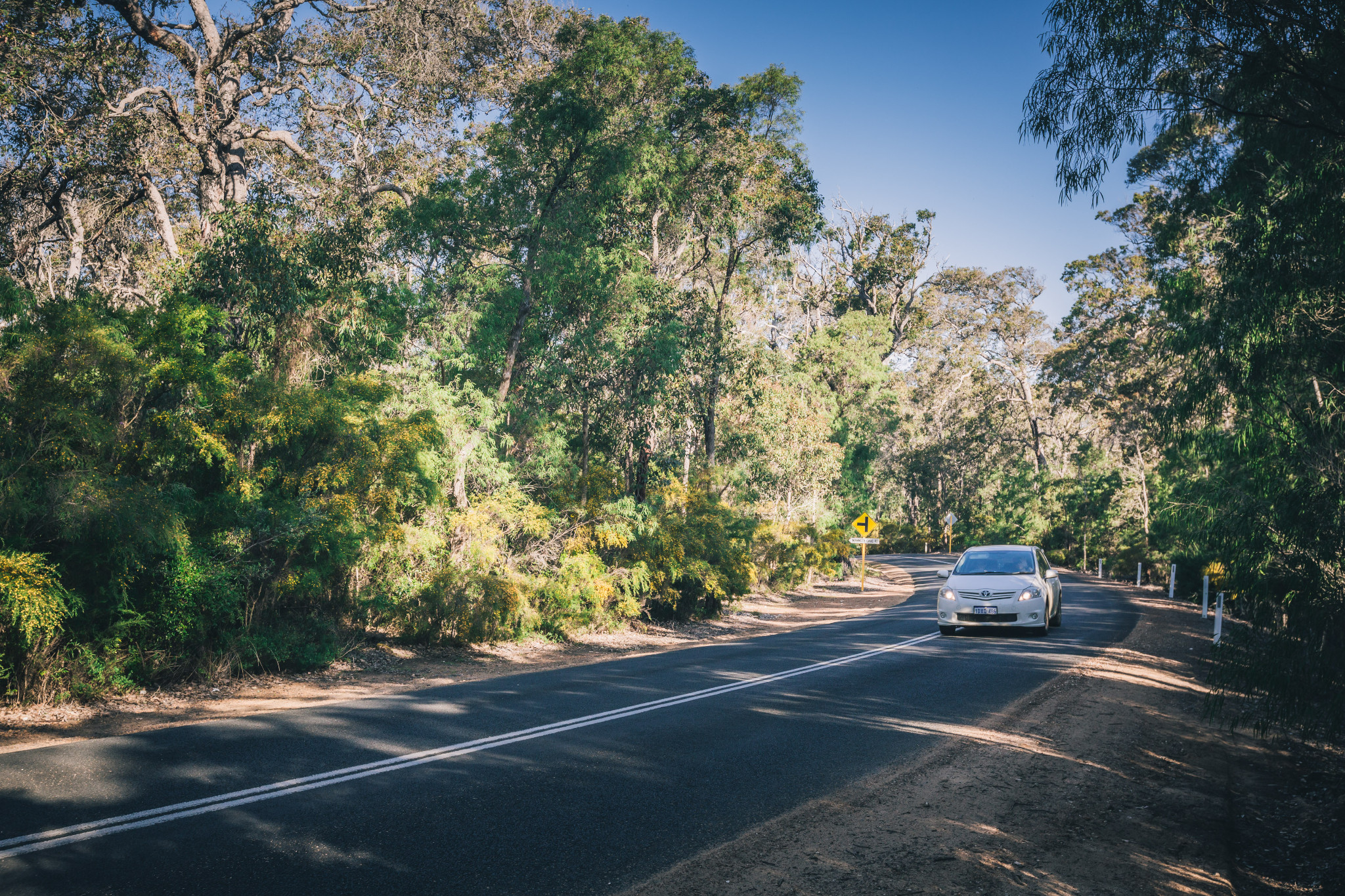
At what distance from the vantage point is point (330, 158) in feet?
63.2

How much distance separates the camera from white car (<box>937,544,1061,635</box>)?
14.6 m

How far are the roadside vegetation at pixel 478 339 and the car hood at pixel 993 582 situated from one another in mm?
2860

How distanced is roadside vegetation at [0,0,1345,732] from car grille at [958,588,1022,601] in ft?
10.1

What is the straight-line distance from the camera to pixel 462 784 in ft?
18.4

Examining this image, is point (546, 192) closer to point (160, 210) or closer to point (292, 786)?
point (160, 210)

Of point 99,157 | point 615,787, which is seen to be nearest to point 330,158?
point 99,157

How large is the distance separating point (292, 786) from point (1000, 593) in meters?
12.7

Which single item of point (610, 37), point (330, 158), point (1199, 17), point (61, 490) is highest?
point (610, 37)

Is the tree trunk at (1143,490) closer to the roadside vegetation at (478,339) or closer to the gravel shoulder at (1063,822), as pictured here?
the roadside vegetation at (478,339)

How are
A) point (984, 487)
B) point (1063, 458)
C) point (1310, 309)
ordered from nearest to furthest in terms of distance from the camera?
point (1310, 309)
point (1063, 458)
point (984, 487)

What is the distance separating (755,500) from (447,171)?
16989 millimetres

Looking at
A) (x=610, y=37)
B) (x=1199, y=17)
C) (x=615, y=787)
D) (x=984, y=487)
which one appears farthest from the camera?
(x=984, y=487)

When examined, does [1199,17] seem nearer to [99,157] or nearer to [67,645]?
[67,645]

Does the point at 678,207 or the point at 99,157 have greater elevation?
the point at 678,207
